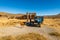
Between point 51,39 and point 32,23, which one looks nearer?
point 51,39

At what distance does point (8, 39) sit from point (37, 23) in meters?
13.1

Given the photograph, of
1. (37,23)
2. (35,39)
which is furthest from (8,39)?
(37,23)

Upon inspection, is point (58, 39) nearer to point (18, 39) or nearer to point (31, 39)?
point (31, 39)

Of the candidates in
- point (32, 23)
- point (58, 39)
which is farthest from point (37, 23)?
point (58, 39)

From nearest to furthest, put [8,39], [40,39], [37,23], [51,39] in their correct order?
[8,39], [40,39], [51,39], [37,23]

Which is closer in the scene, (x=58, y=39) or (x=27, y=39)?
(x=27, y=39)

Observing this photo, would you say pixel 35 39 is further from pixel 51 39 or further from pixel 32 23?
pixel 32 23

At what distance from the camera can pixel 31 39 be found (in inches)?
324

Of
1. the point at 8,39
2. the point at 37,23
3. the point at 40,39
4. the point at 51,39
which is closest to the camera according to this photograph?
the point at 8,39

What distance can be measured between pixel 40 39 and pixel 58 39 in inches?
80.2

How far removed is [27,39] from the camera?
8141mm

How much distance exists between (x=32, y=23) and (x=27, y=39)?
13004 millimetres

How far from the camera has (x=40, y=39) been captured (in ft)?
27.8

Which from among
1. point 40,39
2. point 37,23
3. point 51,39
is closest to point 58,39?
point 51,39
